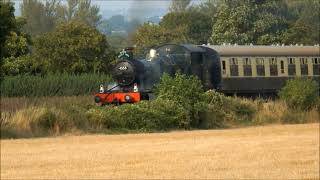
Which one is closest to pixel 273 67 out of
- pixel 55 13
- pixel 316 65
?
pixel 316 65

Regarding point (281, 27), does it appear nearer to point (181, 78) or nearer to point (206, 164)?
point (181, 78)

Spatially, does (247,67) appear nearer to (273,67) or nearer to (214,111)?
(273,67)

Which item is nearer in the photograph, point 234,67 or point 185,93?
point 185,93

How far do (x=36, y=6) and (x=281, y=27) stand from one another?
2030cm

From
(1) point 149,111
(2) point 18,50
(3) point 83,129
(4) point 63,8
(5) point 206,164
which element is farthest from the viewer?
(2) point 18,50

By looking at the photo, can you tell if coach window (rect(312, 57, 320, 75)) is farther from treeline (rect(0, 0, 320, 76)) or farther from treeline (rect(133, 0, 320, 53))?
treeline (rect(133, 0, 320, 53))

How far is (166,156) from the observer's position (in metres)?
15.2

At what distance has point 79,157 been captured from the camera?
14891 millimetres

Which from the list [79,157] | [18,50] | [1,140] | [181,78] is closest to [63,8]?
[18,50]

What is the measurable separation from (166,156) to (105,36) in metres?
30.9

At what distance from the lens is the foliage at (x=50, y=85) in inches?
1338

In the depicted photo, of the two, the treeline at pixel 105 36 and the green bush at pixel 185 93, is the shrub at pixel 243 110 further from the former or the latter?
the treeline at pixel 105 36

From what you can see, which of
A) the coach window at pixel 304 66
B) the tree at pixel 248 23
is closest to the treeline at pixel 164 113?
the coach window at pixel 304 66

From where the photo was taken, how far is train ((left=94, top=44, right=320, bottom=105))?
28734 mm
